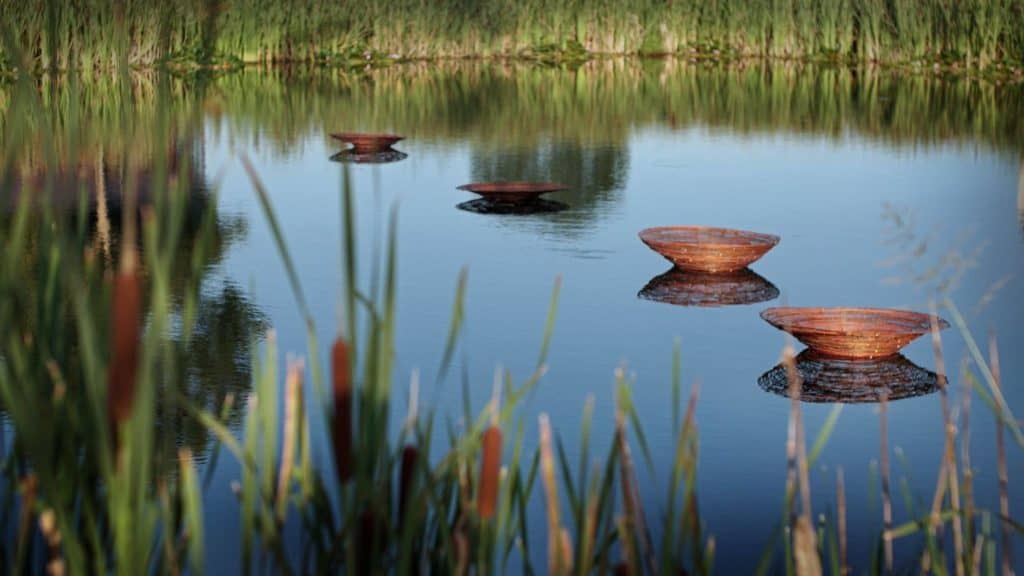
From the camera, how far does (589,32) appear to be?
18.5 metres

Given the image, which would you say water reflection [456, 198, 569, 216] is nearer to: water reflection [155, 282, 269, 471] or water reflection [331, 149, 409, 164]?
water reflection [331, 149, 409, 164]

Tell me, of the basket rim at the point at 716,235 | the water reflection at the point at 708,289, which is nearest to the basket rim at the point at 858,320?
the water reflection at the point at 708,289

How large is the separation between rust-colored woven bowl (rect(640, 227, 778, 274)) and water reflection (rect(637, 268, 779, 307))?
0.16ft

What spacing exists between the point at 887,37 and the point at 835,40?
724 mm

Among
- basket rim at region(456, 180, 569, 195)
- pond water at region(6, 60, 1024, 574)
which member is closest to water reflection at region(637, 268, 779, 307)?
pond water at region(6, 60, 1024, 574)

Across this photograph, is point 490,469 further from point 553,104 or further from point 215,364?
point 553,104

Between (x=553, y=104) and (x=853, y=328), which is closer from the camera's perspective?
(x=853, y=328)

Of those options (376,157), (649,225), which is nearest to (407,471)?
(649,225)

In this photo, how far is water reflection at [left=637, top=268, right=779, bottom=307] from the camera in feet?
20.6

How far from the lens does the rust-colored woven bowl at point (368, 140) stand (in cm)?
1006

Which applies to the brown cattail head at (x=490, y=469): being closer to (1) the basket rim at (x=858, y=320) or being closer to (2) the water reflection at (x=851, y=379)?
(2) the water reflection at (x=851, y=379)

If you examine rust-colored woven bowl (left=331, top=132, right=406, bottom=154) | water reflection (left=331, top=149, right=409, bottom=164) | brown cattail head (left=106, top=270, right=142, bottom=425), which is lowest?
water reflection (left=331, top=149, right=409, bottom=164)

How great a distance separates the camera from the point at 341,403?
147 cm

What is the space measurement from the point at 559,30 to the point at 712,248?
471 inches
